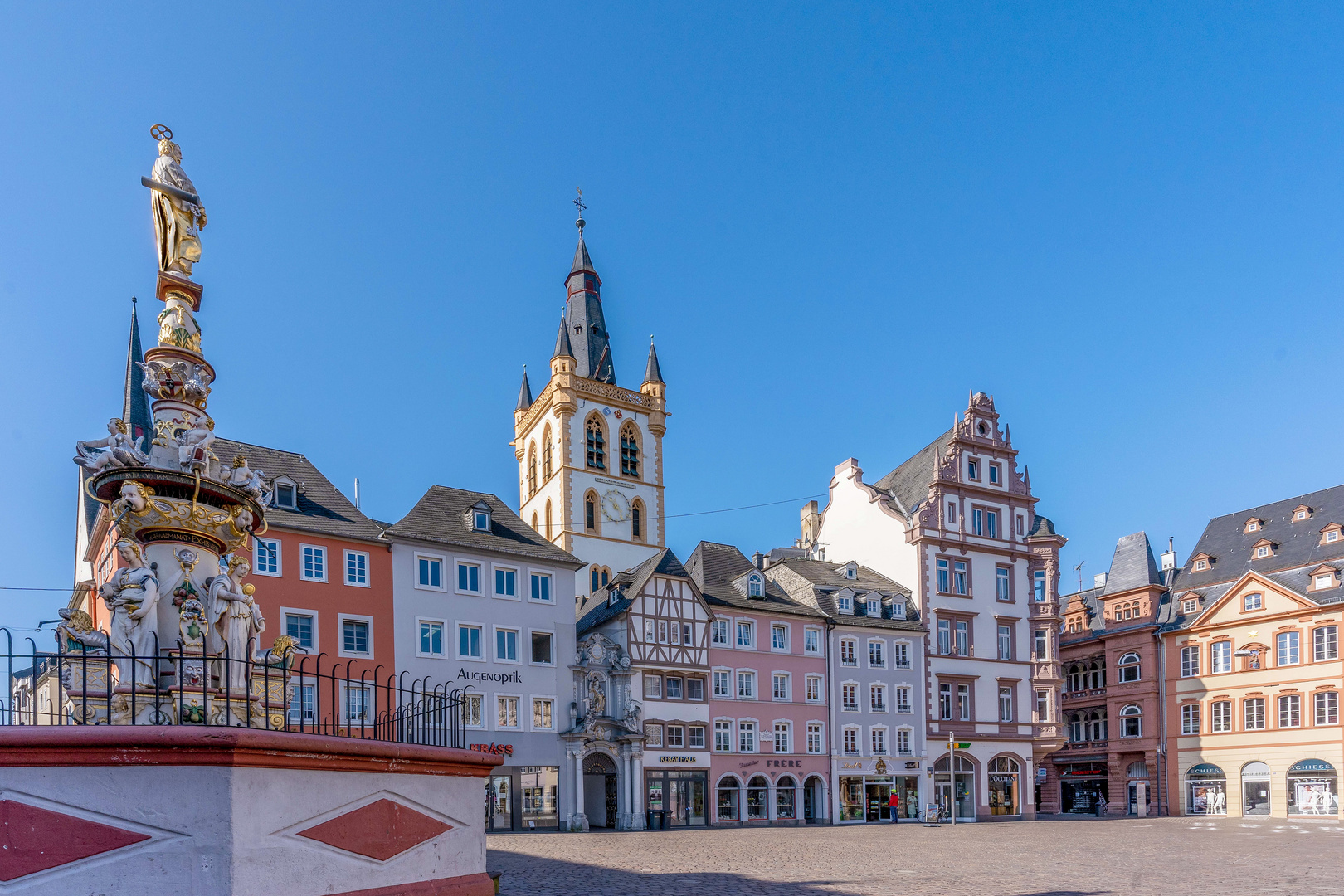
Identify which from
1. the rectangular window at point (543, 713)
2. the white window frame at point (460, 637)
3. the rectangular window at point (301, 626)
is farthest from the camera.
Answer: the rectangular window at point (543, 713)

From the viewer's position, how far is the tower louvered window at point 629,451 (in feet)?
224

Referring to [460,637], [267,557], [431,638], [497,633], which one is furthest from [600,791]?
[267,557]

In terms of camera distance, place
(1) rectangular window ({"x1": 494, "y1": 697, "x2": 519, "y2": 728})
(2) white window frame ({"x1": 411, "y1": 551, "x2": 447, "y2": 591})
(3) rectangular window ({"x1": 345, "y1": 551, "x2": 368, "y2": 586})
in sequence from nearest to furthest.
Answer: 1. (3) rectangular window ({"x1": 345, "y1": 551, "x2": 368, "y2": 586})
2. (2) white window frame ({"x1": 411, "y1": 551, "x2": 447, "y2": 591})
3. (1) rectangular window ({"x1": 494, "y1": 697, "x2": 519, "y2": 728})

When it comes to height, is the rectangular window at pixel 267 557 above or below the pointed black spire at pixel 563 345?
below

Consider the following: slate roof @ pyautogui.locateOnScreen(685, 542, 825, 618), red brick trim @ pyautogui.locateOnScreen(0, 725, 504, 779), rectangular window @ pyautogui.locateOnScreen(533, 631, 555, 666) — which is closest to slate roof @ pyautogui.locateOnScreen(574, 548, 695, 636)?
slate roof @ pyautogui.locateOnScreen(685, 542, 825, 618)

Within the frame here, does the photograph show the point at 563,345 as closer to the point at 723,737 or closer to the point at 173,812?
the point at 723,737

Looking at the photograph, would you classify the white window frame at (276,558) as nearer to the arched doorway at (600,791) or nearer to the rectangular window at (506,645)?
the rectangular window at (506,645)

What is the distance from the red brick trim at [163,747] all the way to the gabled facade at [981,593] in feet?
150

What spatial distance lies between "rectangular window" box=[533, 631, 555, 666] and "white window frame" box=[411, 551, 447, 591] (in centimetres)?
431

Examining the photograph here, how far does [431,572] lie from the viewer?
3956cm

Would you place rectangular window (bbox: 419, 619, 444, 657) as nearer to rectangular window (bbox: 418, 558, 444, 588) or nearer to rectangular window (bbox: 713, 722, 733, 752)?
rectangular window (bbox: 418, 558, 444, 588)

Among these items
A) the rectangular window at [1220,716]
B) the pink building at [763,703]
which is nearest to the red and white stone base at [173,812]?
the pink building at [763,703]

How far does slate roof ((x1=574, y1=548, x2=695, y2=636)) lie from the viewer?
44531 mm

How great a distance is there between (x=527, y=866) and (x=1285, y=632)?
45.2m
